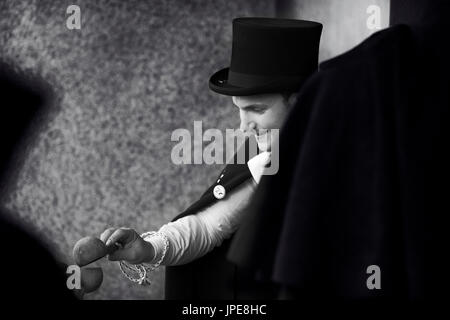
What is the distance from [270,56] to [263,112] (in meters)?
0.12

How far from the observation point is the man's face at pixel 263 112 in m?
1.48

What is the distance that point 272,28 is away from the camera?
143 centimetres

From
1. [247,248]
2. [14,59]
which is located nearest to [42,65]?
[14,59]

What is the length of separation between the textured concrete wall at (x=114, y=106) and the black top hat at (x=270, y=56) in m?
0.36

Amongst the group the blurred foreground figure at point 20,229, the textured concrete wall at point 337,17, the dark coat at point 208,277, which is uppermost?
the textured concrete wall at point 337,17

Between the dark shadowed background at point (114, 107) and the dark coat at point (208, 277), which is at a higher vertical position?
the dark shadowed background at point (114, 107)

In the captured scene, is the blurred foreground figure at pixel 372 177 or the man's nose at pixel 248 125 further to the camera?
the man's nose at pixel 248 125

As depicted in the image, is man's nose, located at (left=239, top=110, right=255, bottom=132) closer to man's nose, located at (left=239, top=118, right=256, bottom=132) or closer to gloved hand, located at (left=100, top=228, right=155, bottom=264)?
man's nose, located at (left=239, top=118, right=256, bottom=132)

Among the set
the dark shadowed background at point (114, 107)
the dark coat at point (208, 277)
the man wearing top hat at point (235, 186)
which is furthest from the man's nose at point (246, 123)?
the dark shadowed background at point (114, 107)

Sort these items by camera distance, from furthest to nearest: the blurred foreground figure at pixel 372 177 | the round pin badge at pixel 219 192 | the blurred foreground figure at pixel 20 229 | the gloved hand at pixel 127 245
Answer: the blurred foreground figure at pixel 20 229 → the round pin badge at pixel 219 192 → the gloved hand at pixel 127 245 → the blurred foreground figure at pixel 372 177

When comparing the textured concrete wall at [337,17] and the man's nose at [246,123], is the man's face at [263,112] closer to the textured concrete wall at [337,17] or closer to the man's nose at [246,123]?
the man's nose at [246,123]

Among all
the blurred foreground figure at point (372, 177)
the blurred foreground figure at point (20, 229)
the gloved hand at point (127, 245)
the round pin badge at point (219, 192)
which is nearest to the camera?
the blurred foreground figure at point (372, 177)

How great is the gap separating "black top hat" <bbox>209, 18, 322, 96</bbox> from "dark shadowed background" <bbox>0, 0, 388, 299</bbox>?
1.14 ft
